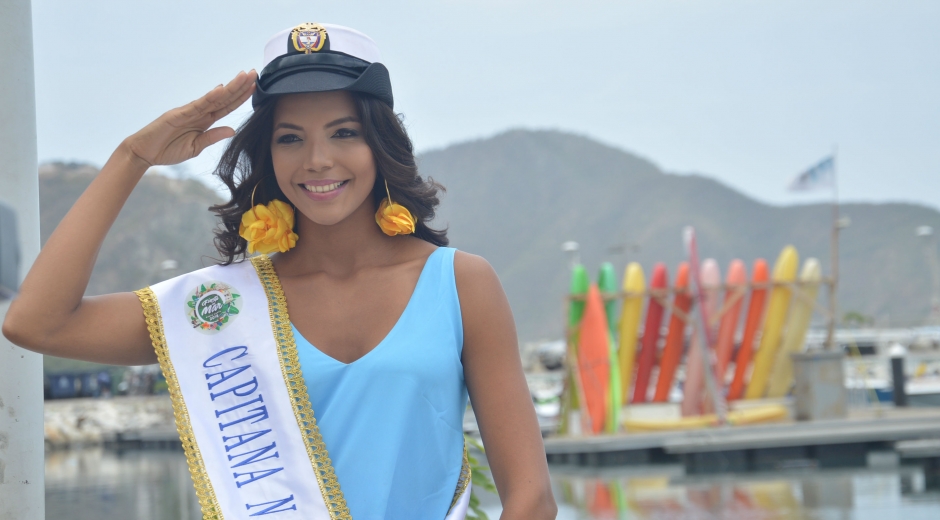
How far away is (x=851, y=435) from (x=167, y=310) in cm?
1922

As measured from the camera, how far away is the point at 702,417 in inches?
893

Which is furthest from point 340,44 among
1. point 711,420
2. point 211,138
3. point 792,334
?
point 792,334

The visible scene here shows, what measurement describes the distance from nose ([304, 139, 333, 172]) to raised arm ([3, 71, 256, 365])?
202 millimetres

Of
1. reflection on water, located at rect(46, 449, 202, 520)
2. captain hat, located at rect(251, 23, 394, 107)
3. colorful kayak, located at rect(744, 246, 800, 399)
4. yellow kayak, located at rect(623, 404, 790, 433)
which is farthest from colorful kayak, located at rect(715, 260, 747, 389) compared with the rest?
captain hat, located at rect(251, 23, 394, 107)

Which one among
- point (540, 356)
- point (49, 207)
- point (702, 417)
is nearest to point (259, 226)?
point (702, 417)

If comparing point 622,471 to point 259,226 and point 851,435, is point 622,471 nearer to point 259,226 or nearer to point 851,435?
point 851,435

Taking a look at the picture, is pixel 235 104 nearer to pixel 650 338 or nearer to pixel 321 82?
pixel 321 82

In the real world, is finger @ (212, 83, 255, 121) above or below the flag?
below

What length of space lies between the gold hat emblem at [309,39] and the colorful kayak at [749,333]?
2329cm

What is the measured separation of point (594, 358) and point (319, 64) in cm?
2060

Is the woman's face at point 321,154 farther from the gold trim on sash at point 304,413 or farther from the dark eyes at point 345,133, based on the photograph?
the gold trim on sash at point 304,413

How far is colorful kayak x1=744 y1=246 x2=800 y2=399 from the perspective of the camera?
24156 millimetres

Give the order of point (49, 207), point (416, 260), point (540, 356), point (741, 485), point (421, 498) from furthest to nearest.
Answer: point (49, 207) < point (540, 356) < point (741, 485) < point (416, 260) < point (421, 498)

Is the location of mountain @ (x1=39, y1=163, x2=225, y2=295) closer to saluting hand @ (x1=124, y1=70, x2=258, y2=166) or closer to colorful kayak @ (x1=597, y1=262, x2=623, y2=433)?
colorful kayak @ (x1=597, y1=262, x2=623, y2=433)
